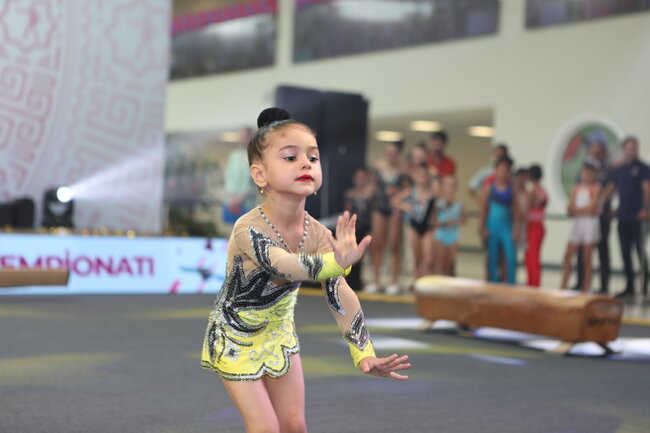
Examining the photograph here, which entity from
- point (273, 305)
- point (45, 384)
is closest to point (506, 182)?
point (45, 384)

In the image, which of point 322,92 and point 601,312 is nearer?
point 601,312

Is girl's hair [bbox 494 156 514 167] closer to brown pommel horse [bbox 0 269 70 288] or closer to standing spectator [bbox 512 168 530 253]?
standing spectator [bbox 512 168 530 253]

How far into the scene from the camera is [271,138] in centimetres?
262

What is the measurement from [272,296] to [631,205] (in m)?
8.77

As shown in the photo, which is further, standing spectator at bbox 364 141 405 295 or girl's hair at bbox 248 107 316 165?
standing spectator at bbox 364 141 405 295

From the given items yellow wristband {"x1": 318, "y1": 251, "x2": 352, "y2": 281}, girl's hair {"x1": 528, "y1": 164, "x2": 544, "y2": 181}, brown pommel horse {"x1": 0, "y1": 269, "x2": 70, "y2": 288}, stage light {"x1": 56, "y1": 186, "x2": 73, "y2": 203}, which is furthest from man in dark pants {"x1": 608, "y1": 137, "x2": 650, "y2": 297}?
yellow wristband {"x1": 318, "y1": 251, "x2": 352, "y2": 281}

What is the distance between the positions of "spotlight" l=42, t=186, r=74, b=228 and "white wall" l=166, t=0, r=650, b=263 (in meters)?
Answer: 2.97

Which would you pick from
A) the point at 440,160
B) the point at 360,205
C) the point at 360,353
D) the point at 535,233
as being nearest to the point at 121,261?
the point at 360,205

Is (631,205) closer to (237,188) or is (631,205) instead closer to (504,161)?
(504,161)

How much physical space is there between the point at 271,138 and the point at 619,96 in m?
12.0

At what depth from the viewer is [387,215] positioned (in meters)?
11.0

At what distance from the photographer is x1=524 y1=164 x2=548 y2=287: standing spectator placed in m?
9.98

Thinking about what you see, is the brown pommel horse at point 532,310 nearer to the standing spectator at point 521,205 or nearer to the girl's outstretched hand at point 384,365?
the standing spectator at point 521,205

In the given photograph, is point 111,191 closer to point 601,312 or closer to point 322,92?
point 322,92
